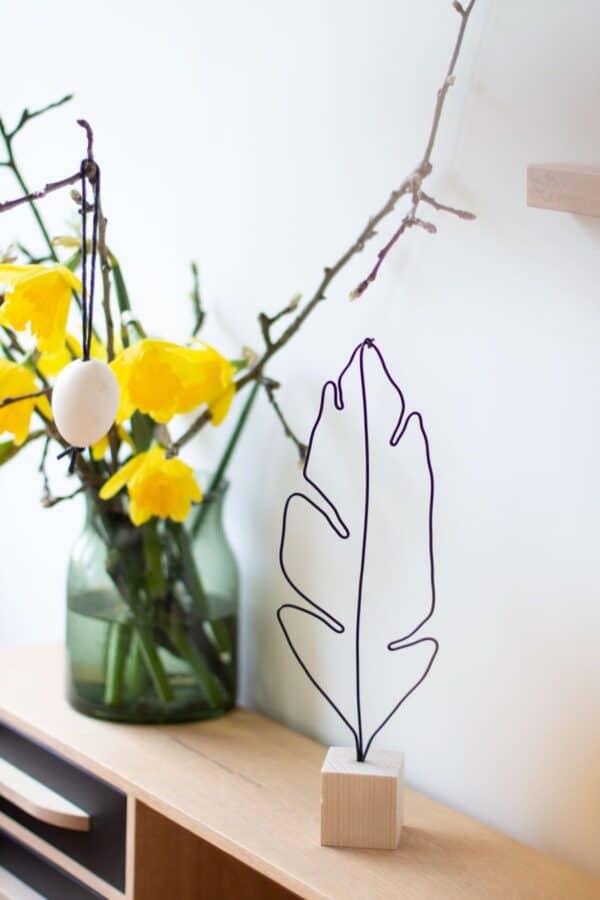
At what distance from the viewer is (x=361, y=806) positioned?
1.34 metres

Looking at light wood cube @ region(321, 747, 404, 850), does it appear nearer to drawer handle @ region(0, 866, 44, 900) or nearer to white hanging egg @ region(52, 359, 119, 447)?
white hanging egg @ region(52, 359, 119, 447)

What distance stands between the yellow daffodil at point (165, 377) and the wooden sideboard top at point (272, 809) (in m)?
0.42

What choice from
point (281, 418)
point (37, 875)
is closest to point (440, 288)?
point (281, 418)

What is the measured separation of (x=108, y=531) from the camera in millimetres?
1674

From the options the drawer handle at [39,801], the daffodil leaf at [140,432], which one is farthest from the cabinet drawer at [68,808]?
the daffodil leaf at [140,432]

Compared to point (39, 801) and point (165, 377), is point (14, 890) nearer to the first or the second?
point (39, 801)

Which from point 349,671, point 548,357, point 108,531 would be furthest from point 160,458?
point 548,357

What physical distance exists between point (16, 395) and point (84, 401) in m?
0.30

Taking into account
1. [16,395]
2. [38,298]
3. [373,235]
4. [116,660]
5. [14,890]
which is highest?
[373,235]

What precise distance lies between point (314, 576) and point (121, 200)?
668mm

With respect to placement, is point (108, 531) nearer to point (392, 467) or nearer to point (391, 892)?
point (392, 467)

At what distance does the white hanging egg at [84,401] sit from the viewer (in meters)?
1.22

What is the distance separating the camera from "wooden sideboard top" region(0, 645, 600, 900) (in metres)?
1.28

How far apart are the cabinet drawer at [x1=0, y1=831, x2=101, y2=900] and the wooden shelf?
102 cm
